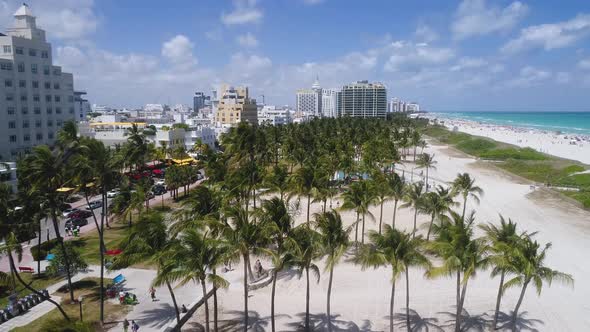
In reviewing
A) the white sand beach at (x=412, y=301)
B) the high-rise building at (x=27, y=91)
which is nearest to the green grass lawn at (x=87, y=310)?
the white sand beach at (x=412, y=301)

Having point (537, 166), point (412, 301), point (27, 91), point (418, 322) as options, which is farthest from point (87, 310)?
point (537, 166)

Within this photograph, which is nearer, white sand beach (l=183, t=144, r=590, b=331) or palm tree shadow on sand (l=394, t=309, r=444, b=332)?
palm tree shadow on sand (l=394, t=309, r=444, b=332)

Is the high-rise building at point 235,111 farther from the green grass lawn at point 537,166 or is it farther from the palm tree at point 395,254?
the palm tree at point 395,254

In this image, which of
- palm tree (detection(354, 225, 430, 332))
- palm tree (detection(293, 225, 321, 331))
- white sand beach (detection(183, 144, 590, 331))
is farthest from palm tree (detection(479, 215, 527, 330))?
palm tree (detection(293, 225, 321, 331))

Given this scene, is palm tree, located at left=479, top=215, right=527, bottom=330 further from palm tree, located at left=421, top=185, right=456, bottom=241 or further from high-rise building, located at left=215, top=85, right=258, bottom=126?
high-rise building, located at left=215, top=85, right=258, bottom=126

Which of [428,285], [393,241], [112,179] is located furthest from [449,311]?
[112,179]
